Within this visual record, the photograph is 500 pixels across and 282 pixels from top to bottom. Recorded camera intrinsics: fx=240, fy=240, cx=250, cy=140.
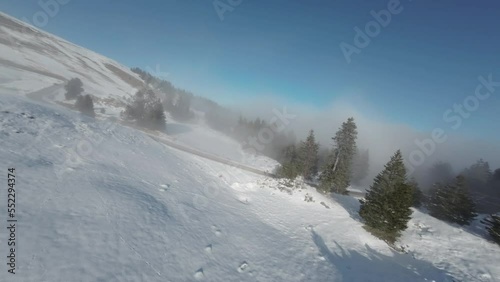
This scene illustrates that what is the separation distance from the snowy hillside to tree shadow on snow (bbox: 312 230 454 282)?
0.40 ft

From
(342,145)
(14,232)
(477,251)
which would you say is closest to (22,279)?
(14,232)

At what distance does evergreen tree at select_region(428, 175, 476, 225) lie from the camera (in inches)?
1213

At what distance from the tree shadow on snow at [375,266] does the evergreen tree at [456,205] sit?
49.2 feet

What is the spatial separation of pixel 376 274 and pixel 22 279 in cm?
1915

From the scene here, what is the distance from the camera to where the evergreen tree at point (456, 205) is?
101 ft

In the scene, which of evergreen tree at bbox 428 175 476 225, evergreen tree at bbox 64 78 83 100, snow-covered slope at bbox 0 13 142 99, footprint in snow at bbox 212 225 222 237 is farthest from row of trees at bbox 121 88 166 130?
evergreen tree at bbox 428 175 476 225

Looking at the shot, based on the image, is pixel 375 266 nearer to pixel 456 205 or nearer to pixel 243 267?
pixel 243 267

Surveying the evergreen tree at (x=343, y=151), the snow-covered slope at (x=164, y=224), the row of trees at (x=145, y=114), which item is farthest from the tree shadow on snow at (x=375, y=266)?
the row of trees at (x=145, y=114)

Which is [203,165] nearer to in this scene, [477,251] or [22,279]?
[22,279]

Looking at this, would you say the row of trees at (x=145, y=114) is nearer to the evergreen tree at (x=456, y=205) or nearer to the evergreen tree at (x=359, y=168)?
the evergreen tree at (x=359, y=168)

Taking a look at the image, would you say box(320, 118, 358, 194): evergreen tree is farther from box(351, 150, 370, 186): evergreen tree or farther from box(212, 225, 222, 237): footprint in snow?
box(351, 150, 370, 186): evergreen tree

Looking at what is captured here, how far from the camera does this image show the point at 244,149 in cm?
7306

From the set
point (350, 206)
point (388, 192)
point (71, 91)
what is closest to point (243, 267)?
point (388, 192)

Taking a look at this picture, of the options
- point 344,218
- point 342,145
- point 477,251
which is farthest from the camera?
→ point 342,145
